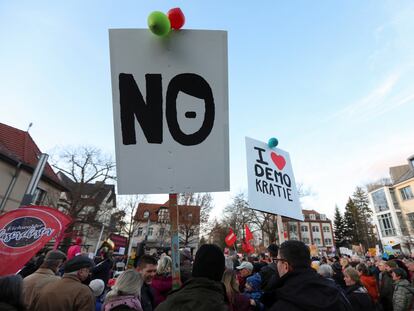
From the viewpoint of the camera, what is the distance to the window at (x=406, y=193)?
37.0 metres

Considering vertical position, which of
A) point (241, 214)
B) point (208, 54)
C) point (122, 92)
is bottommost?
point (122, 92)

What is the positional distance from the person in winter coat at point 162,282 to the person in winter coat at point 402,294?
4.07m

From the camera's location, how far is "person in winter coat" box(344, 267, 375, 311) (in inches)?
143

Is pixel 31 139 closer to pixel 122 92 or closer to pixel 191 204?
pixel 191 204

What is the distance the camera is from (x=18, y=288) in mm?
2219

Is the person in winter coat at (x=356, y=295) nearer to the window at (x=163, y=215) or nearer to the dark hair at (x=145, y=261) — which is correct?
the dark hair at (x=145, y=261)

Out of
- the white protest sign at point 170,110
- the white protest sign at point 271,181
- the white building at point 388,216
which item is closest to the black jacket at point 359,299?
the white protest sign at point 271,181

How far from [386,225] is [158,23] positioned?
2012 inches

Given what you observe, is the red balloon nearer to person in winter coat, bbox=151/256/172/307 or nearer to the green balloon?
the green balloon

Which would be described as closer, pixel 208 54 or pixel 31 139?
pixel 208 54

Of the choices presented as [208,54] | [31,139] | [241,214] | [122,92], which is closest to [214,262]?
[122,92]

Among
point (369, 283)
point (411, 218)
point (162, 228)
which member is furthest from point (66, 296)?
point (162, 228)

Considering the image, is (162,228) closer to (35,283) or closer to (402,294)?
(402,294)

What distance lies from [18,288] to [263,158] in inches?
167
